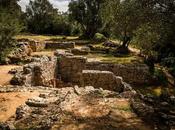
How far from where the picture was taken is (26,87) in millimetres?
18922

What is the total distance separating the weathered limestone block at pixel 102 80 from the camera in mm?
20953

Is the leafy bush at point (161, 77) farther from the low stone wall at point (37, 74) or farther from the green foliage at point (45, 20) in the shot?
the green foliage at point (45, 20)

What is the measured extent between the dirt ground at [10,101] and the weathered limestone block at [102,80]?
4937 millimetres

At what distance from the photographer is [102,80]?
845 inches

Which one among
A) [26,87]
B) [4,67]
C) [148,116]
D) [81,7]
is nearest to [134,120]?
[148,116]

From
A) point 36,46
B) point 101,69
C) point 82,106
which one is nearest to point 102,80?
point 101,69

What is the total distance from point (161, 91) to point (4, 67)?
1301cm

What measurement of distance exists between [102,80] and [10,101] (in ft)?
22.6

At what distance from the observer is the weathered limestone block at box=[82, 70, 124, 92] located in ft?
68.7

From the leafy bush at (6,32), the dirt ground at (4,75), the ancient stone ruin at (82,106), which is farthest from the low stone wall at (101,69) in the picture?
the leafy bush at (6,32)

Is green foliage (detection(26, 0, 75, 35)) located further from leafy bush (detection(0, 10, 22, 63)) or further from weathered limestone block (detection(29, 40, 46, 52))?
leafy bush (detection(0, 10, 22, 63))

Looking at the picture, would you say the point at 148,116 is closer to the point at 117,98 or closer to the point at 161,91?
the point at 117,98

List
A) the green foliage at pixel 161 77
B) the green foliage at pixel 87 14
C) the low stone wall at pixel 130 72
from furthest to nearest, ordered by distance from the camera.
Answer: the green foliage at pixel 87 14 < the green foliage at pixel 161 77 < the low stone wall at pixel 130 72

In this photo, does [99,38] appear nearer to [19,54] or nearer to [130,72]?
[19,54]
